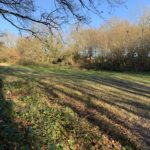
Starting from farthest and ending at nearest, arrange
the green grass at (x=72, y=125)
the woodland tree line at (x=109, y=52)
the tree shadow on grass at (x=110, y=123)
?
1. the woodland tree line at (x=109, y=52)
2. the tree shadow on grass at (x=110, y=123)
3. the green grass at (x=72, y=125)

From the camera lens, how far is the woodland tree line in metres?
56.4

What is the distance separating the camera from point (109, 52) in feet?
195

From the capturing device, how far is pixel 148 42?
5722 cm

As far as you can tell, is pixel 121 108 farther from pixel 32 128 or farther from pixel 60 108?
pixel 32 128

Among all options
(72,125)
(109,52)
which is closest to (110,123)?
(72,125)

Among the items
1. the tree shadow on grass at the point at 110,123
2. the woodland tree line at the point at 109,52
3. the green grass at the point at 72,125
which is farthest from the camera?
the woodland tree line at the point at 109,52

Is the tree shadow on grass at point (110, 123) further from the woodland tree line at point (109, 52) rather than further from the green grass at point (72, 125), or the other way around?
the woodland tree line at point (109, 52)

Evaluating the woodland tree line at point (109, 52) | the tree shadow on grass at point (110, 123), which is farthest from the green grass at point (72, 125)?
the woodland tree line at point (109, 52)

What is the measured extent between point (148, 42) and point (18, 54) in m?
21.5

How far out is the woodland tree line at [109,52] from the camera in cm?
5641

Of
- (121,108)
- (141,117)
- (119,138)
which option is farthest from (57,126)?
(121,108)

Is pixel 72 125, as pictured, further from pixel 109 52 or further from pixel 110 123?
pixel 109 52

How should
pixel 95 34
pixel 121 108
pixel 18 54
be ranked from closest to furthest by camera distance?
1. pixel 121 108
2. pixel 18 54
3. pixel 95 34

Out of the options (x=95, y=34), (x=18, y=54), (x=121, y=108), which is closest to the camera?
(x=121, y=108)
